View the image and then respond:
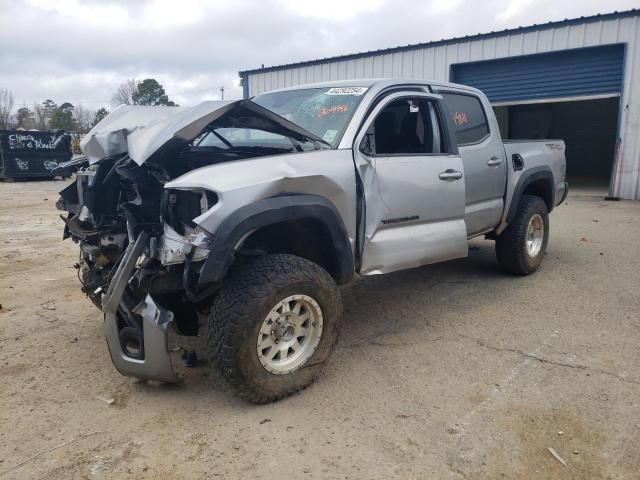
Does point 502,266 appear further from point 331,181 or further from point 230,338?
point 230,338

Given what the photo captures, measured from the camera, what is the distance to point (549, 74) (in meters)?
13.6

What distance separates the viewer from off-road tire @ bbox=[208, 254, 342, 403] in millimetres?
2828

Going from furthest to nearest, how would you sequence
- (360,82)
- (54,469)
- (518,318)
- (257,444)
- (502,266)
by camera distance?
(502,266)
(518,318)
(360,82)
(257,444)
(54,469)

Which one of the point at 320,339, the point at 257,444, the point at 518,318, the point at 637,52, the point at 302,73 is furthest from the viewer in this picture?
the point at 302,73

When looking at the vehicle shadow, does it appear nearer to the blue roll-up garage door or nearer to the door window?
the door window

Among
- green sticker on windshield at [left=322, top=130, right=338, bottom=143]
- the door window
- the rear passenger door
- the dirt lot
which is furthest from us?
the rear passenger door

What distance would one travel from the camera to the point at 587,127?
23812mm

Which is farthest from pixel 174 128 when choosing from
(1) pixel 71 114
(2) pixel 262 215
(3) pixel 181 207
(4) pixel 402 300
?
(1) pixel 71 114

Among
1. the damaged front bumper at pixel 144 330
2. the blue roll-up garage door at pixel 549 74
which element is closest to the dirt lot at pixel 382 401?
the damaged front bumper at pixel 144 330

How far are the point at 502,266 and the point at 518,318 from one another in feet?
4.39

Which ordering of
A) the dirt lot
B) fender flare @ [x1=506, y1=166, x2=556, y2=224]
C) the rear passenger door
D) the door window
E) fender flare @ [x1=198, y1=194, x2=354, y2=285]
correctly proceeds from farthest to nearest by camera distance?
fender flare @ [x1=506, y1=166, x2=556, y2=224] < the rear passenger door < the door window < fender flare @ [x1=198, y1=194, x2=354, y2=285] < the dirt lot

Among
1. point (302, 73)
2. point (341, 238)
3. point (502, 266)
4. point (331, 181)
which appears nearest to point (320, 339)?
point (341, 238)

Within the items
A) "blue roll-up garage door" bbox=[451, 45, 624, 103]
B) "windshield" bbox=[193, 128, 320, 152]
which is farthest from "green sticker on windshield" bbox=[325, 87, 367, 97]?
"blue roll-up garage door" bbox=[451, 45, 624, 103]

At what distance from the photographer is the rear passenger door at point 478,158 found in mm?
4652
